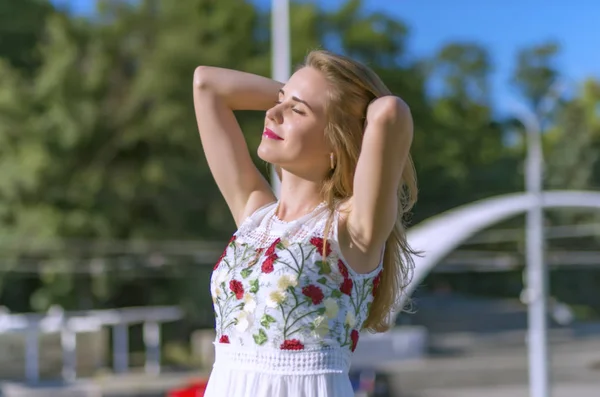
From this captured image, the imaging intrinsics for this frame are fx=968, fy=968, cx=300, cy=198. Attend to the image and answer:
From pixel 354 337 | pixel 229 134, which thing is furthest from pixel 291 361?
pixel 229 134

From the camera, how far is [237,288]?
174 cm

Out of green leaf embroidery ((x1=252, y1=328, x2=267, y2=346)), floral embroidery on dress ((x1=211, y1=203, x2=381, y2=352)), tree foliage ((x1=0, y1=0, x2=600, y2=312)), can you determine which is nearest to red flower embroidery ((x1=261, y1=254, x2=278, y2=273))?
floral embroidery on dress ((x1=211, y1=203, x2=381, y2=352))

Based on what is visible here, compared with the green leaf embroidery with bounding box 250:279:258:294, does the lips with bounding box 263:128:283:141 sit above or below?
above

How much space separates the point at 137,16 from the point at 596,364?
1244 centimetres

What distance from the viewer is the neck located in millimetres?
1844

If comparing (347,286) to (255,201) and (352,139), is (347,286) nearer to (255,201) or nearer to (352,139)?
(352,139)

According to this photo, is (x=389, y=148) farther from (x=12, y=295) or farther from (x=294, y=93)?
(x=12, y=295)

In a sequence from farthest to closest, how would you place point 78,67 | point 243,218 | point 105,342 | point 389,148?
point 78,67 → point 105,342 → point 243,218 → point 389,148

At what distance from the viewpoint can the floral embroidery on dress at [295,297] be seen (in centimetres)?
168

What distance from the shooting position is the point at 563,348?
23594mm

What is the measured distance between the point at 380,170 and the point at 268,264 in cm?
26

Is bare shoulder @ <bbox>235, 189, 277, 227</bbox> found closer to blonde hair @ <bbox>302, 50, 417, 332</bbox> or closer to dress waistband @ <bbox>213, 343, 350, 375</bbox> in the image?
blonde hair @ <bbox>302, 50, 417, 332</bbox>

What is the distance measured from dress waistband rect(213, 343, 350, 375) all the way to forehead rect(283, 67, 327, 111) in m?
0.45

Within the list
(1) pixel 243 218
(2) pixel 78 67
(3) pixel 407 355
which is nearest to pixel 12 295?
(2) pixel 78 67
